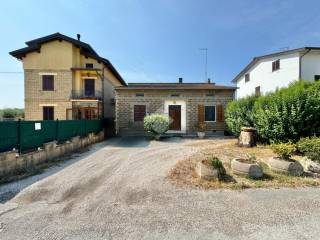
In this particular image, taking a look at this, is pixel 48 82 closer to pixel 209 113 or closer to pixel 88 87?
pixel 88 87

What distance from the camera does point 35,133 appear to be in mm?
6809

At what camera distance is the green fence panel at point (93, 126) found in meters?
11.6

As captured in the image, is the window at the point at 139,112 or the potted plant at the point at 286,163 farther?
the window at the point at 139,112

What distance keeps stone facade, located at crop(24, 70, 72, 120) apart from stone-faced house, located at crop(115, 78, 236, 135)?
605 cm

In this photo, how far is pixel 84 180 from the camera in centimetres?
505

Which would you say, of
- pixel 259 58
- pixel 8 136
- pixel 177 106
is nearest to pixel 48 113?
pixel 177 106

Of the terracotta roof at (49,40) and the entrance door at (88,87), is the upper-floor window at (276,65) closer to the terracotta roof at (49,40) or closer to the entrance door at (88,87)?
the terracotta roof at (49,40)

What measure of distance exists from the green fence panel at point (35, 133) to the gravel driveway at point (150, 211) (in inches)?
78.9

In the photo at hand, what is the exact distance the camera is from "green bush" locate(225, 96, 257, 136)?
10.8 meters

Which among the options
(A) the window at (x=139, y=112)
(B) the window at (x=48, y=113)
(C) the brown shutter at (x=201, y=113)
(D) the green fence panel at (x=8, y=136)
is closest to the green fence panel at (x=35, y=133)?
(D) the green fence panel at (x=8, y=136)

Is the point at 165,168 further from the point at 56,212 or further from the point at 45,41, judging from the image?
the point at 45,41

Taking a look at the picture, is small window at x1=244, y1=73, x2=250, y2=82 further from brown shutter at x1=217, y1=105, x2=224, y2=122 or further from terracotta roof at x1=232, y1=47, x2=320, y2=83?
brown shutter at x1=217, y1=105, x2=224, y2=122

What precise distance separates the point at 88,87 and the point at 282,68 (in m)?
17.6

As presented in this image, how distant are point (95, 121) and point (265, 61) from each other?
53.8ft
